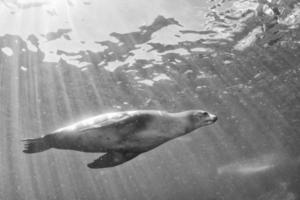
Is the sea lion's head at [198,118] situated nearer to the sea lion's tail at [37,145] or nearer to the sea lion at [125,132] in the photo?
the sea lion at [125,132]

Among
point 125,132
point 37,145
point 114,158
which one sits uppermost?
point 125,132

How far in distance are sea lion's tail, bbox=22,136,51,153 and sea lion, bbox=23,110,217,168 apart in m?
0.07

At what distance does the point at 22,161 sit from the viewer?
42625 mm

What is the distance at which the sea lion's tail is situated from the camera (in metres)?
2.82

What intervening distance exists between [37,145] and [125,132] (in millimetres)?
962

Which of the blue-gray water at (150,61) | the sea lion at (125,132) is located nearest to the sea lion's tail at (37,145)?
the sea lion at (125,132)

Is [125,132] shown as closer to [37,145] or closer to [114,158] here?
[114,158]

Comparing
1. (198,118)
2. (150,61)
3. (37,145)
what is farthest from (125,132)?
(150,61)

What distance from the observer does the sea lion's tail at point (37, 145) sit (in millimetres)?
2816

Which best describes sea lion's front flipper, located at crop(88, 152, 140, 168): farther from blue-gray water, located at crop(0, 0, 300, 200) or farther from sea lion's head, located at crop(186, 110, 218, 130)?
blue-gray water, located at crop(0, 0, 300, 200)

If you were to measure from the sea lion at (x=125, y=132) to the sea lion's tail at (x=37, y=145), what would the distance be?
0.07 meters

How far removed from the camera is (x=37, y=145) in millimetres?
2906

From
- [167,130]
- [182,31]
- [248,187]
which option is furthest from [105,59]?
[248,187]

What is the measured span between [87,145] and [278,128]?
30.2 metres
